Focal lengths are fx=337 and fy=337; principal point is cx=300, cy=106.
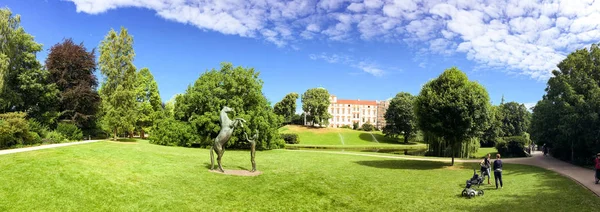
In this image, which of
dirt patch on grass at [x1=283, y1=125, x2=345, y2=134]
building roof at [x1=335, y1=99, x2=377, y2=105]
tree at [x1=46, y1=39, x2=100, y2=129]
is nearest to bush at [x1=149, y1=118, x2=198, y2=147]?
tree at [x1=46, y1=39, x2=100, y2=129]

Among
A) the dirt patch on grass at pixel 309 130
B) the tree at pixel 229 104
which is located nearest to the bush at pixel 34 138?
the tree at pixel 229 104

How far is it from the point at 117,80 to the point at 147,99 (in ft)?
52.4

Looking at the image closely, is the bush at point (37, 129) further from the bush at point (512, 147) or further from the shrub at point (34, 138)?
the bush at point (512, 147)

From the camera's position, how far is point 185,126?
126 feet

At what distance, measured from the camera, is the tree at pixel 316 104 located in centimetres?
9644

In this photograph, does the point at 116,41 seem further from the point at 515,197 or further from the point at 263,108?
the point at 515,197

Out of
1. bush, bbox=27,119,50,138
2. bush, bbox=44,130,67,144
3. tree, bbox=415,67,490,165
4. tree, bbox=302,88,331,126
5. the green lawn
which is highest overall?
tree, bbox=302,88,331,126

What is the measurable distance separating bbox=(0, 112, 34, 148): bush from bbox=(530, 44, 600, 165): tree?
41.2m

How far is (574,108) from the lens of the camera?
27.4 metres

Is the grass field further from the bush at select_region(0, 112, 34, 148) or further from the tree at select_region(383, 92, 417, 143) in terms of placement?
the bush at select_region(0, 112, 34, 148)

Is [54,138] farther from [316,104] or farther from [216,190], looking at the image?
[316,104]

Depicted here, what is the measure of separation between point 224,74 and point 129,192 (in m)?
28.7

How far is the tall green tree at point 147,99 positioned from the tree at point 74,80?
39.0 ft

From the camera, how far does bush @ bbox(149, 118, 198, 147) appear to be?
37719 millimetres
